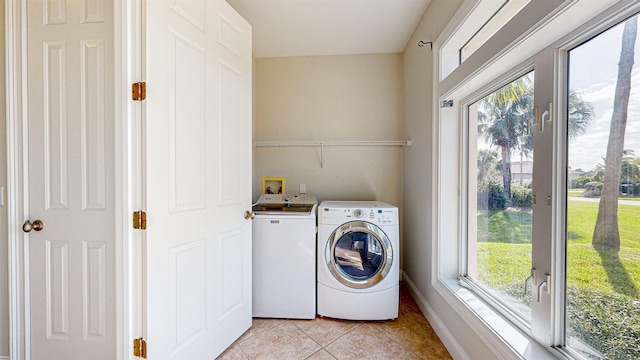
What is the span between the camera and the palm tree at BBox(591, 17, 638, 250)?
32.6 inches

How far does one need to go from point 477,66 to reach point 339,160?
1621 mm

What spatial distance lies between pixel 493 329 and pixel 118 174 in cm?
198

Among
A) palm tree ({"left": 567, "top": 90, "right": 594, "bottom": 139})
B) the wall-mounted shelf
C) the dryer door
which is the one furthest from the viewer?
the wall-mounted shelf

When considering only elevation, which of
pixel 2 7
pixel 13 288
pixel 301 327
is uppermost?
pixel 2 7

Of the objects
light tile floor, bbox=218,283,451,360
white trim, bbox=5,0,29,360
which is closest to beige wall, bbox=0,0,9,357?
white trim, bbox=5,0,29,360

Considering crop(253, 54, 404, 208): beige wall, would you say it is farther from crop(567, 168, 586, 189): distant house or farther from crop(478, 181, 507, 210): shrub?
crop(567, 168, 586, 189): distant house

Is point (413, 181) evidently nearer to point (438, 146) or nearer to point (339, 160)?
point (438, 146)

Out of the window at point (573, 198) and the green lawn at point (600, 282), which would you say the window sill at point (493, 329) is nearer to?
the window at point (573, 198)

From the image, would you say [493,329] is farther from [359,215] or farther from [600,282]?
[359,215]

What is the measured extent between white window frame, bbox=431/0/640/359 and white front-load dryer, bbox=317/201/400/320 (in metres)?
0.33

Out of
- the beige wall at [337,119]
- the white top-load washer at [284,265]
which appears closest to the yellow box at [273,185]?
the beige wall at [337,119]

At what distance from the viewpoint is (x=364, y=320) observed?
201 centimetres

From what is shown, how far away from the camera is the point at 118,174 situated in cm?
120

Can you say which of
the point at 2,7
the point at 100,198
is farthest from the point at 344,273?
the point at 2,7
